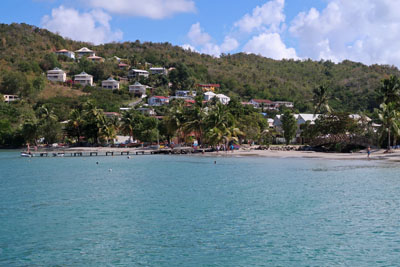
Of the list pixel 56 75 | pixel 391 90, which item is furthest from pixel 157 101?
pixel 391 90

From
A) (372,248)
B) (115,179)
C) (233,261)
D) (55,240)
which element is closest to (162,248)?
(233,261)

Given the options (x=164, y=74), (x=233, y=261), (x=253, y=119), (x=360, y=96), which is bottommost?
(x=233, y=261)

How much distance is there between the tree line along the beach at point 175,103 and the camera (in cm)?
7100

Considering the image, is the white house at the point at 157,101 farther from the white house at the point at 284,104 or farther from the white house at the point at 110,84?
the white house at the point at 284,104

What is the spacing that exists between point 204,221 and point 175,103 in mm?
74038

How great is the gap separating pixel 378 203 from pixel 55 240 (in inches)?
744

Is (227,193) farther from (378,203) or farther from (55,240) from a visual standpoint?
(55,240)

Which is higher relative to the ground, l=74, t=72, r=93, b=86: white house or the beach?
l=74, t=72, r=93, b=86: white house

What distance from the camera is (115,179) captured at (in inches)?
1641

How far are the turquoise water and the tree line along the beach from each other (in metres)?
30.0

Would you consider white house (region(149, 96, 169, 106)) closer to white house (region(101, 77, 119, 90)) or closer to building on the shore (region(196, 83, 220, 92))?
white house (region(101, 77, 119, 90))

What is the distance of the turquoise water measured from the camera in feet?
56.1

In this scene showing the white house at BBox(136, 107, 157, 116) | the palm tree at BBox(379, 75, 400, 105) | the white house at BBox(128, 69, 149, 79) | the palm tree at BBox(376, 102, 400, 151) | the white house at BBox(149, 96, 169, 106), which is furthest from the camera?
the white house at BBox(128, 69, 149, 79)

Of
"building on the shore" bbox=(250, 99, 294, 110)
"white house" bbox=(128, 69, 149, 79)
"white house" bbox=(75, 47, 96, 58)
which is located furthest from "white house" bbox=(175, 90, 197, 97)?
"white house" bbox=(75, 47, 96, 58)
